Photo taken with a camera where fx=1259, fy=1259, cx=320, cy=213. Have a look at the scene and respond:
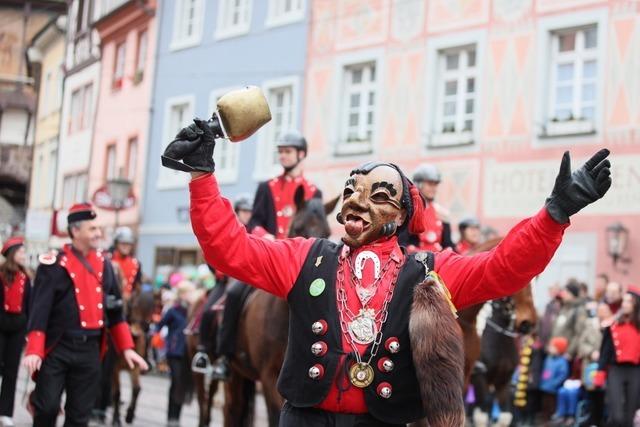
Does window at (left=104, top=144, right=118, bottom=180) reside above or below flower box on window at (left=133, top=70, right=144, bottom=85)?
below

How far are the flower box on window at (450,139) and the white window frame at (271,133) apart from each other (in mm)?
4804

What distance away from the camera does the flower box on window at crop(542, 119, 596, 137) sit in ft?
67.6

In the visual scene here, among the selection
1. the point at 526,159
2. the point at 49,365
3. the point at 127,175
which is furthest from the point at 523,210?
the point at 127,175

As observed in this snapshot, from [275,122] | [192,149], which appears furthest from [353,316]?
[275,122]

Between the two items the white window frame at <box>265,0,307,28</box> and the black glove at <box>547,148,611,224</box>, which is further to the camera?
the white window frame at <box>265,0,307,28</box>

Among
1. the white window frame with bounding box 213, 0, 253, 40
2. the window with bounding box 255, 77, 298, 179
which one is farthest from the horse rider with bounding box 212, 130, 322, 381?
the white window frame with bounding box 213, 0, 253, 40

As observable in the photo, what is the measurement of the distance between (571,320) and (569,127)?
17.2 feet

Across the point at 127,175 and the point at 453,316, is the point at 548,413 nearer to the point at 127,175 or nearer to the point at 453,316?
the point at 453,316

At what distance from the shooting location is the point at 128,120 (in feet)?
117

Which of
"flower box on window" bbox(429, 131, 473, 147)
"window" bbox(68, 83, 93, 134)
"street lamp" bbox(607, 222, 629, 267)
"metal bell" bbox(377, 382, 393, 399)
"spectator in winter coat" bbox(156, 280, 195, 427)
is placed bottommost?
"spectator in winter coat" bbox(156, 280, 195, 427)

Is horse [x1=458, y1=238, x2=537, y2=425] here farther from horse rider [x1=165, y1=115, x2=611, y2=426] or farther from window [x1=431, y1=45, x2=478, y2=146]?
horse rider [x1=165, y1=115, x2=611, y2=426]

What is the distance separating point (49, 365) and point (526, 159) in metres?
13.9

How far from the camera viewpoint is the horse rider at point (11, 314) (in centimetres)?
1222

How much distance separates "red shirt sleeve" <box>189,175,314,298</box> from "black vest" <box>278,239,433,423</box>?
0.07 meters
